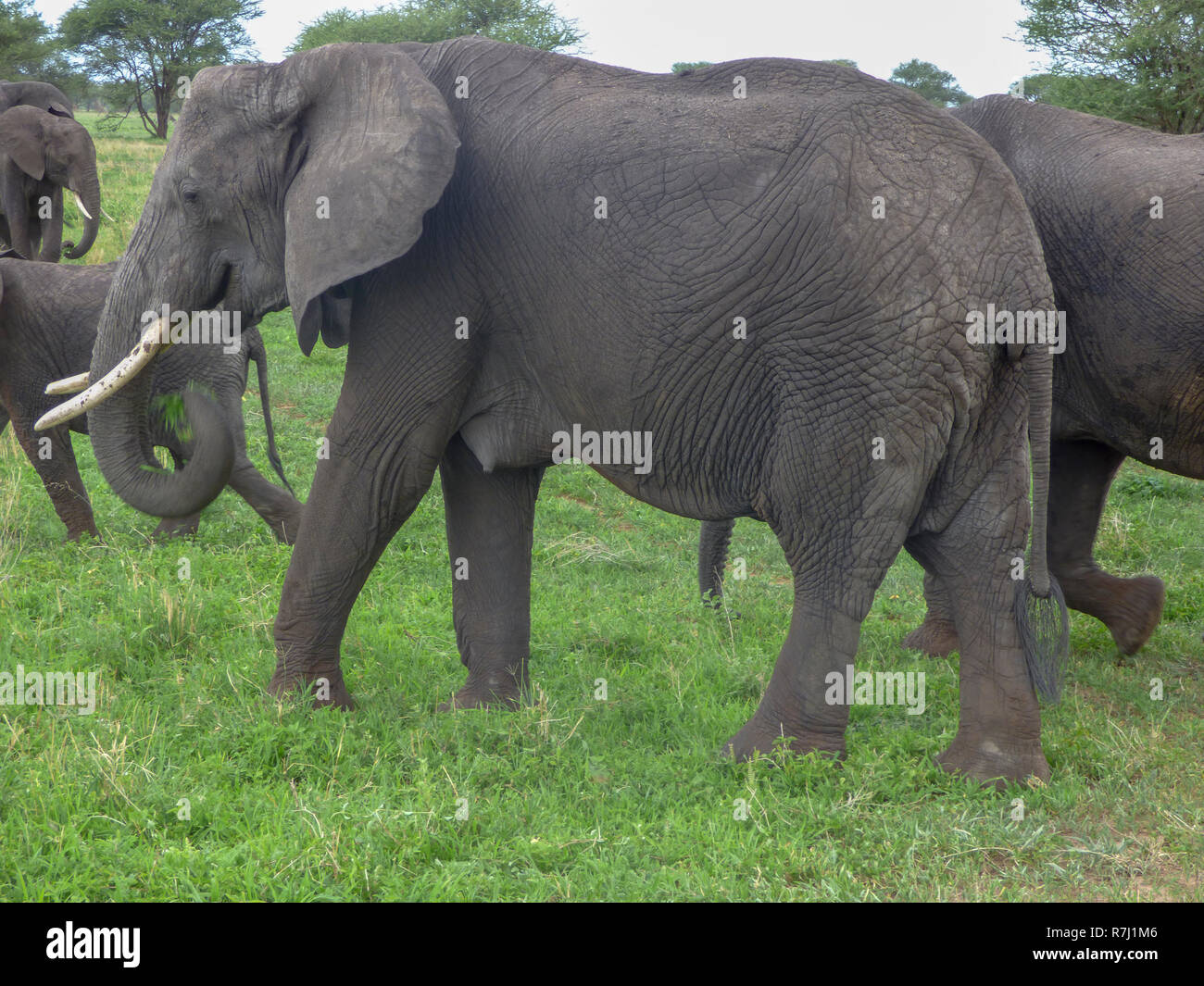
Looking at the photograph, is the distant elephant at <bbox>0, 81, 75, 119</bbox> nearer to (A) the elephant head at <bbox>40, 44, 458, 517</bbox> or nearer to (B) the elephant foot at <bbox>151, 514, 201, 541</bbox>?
(B) the elephant foot at <bbox>151, 514, 201, 541</bbox>

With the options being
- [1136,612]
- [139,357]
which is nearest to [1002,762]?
[1136,612]

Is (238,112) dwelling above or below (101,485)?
above

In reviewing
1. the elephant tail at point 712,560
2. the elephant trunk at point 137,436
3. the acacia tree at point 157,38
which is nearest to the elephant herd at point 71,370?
the elephant trunk at point 137,436

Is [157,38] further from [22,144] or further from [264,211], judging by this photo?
[264,211]

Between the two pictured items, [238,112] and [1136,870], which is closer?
[1136,870]

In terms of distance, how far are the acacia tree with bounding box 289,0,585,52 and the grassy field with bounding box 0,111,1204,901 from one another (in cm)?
3305

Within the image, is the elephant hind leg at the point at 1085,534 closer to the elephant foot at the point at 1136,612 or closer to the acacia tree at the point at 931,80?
the elephant foot at the point at 1136,612

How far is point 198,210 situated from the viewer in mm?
4828

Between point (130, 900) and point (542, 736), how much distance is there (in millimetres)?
1706
